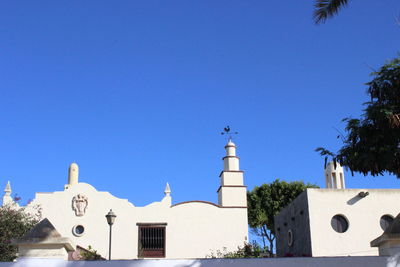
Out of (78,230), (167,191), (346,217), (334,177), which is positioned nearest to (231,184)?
(167,191)

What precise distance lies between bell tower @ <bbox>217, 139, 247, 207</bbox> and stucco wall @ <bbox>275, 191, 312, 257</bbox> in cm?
254

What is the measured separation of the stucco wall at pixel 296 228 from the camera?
2206cm

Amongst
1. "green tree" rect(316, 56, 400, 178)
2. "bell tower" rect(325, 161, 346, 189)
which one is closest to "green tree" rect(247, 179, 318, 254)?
"bell tower" rect(325, 161, 346, 189)

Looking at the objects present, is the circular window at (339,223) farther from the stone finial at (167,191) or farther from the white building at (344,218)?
the stone finial at (167,191)

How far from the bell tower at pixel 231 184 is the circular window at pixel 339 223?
5924 mm

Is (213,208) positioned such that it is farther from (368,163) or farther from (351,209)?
(368,163)

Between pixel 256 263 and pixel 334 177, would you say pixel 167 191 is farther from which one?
pixel 256 263

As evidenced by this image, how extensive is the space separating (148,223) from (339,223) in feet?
33.2

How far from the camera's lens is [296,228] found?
2391 centimetres

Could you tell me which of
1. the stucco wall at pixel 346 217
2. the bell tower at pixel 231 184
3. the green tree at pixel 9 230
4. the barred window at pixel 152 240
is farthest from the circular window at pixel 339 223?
the green tree at pixel 9 230

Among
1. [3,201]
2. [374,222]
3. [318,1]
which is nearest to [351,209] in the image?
[374,222]

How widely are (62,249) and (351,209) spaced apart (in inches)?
590

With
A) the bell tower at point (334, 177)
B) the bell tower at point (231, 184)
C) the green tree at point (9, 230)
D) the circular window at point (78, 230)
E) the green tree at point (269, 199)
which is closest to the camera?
the green tree at point (9, 230)

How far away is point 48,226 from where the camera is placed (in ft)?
Result: 35.2
